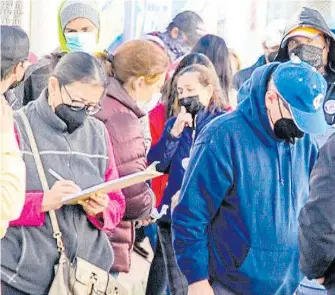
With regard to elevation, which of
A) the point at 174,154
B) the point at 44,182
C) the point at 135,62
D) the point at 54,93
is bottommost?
the point at 174,154

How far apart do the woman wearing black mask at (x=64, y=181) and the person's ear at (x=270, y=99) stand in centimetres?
67

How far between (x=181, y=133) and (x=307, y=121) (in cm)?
176

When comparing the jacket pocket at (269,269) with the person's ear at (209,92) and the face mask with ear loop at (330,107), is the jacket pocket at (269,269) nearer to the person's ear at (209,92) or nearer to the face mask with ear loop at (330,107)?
the face mask with ear loop at (330,107)

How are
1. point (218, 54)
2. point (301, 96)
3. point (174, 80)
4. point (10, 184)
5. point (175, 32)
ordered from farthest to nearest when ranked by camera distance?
point (175, 32) < point (218, 54) < point (174, 80) < point (301, 96) < point (10, 184)

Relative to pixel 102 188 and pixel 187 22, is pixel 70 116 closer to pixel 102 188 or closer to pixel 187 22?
pixel 102 188

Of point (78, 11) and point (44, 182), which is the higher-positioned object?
point (78, 11)

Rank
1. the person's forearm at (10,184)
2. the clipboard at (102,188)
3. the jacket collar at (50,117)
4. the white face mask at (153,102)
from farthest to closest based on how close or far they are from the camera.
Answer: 1. the white face mask at (153,102)
2. the jacket collar at (50,117)
3. the clipboard at (102,188)
4. the person's forearm at (10,184)

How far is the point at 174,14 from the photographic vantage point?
837 cm

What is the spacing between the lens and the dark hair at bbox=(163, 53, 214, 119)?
595cm

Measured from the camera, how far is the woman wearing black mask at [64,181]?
3842 mm

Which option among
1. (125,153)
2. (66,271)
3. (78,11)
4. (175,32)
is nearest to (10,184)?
(66,271)

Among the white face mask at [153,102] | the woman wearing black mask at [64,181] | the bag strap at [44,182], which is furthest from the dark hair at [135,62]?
the bag strap at [44,182]

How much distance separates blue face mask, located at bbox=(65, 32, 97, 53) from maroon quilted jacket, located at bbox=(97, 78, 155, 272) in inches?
12.2

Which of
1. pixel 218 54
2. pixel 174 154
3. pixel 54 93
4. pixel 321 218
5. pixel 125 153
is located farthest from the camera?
pixel 218 54
